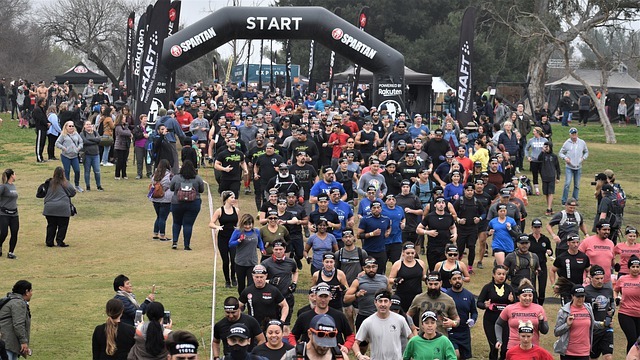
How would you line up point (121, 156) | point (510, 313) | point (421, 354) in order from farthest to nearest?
point (121, 156) → point (510, 313) → point (421, 354)

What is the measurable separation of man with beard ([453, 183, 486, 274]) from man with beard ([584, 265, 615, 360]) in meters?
4.46

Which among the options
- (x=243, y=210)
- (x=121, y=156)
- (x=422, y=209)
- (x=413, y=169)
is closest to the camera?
(x=422, y=209)

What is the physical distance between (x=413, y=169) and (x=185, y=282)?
513 cm

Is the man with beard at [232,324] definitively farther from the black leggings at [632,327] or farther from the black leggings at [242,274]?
the black leggings at [632,327]

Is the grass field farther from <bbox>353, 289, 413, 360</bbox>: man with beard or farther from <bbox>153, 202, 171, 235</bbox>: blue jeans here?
<bbox>353, 289, 413, 360</bbox>: man with beard

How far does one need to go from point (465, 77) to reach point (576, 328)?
14.3 meters

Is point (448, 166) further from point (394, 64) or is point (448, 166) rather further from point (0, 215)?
point (394, 64)

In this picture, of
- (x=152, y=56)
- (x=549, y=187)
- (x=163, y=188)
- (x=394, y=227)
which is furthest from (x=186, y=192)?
(x=152, y=56)

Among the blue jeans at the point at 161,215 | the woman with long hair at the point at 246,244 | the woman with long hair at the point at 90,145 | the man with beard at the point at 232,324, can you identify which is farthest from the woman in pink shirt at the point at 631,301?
the woman with long hair at the point at 90,145

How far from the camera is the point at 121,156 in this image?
2556 centimetres

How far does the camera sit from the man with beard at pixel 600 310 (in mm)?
12773

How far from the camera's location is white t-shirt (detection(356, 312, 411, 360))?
10.5m

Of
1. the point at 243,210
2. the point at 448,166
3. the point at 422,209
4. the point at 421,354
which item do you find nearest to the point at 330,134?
the point at 243,210

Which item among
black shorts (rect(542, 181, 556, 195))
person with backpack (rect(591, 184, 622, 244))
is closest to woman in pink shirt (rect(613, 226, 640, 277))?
person with backpack (rect(591, 184, 622, 244))
